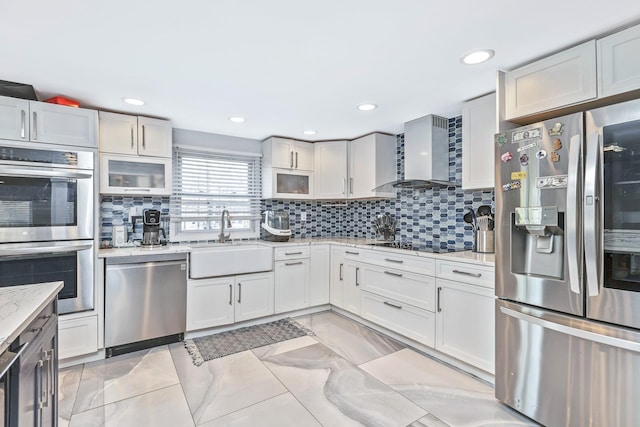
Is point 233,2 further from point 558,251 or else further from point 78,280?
point 78,280

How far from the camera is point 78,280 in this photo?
2.45 meters

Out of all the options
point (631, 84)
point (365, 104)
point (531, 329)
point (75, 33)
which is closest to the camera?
point (631, 84)

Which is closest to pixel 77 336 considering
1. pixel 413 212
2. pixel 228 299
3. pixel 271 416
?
pixel 228 299

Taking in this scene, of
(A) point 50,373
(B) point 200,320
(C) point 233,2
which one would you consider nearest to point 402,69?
(C) point 233,2

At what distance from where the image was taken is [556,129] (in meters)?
1.67

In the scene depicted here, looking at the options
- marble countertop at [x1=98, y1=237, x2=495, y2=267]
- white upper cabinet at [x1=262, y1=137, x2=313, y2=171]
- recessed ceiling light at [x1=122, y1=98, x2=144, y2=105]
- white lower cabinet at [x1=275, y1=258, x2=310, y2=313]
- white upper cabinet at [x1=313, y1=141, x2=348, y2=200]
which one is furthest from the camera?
white upper cabinet at [x1=313, y1=141, x2=348, y2=200]

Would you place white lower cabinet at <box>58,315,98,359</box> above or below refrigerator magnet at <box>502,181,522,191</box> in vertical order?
below

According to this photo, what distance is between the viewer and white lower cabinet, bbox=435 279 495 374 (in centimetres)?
218

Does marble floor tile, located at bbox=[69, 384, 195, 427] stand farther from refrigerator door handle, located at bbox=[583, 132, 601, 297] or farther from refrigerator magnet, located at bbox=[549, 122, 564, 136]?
refrigerator magnet, located at bbox=[549, 122, 564, 136]

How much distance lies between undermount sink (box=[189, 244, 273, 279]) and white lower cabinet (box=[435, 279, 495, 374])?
5.70ft

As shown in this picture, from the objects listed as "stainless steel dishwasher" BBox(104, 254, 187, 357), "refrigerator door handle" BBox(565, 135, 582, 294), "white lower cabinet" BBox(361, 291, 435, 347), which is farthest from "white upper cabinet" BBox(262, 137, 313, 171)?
"refrigerator door handle" BBox(565, 135, 582, 294)

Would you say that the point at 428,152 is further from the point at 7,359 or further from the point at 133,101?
the point at 7,359

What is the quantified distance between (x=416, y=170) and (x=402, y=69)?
1208mm

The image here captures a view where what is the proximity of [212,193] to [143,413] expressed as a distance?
2.31m
